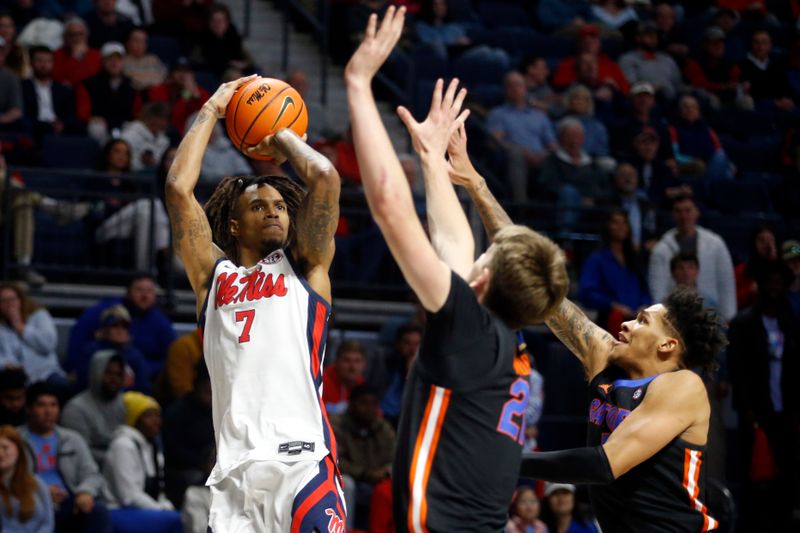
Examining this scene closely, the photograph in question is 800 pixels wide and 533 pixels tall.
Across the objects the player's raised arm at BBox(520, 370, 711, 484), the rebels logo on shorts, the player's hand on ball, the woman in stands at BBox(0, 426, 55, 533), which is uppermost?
the player's hand on ball

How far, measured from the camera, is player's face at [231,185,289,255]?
17.6ft

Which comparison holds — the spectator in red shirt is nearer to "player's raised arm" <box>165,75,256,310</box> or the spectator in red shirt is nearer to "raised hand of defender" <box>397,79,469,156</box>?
"player's raised arm" <box>165,75,256,310</box>

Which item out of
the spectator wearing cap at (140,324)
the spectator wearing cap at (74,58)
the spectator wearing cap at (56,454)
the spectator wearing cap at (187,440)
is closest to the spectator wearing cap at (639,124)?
the spectator wearing cap at (74,58)

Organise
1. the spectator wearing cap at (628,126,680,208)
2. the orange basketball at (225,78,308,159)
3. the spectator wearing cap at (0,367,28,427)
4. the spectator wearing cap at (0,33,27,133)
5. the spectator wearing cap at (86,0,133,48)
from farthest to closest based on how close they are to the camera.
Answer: the spectator wearing cap at (628,126,680,208) < the spectator wearing cap at (86,0,133,48) < the spectator wearing cap at (0,33,27,133) < the spectator wearing cap at (0,367,28,427) < the orange basketball at (225,78,308,159)

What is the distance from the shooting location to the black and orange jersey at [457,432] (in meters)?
3.96

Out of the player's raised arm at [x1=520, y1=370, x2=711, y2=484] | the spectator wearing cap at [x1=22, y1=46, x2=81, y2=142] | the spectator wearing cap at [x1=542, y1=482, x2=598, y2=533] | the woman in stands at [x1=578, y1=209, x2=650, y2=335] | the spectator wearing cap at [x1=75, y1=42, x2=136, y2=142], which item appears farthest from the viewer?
the spectator wearing cap at [x1=75, y1=42, x2=136, y2=142]

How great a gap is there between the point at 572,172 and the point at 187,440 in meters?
5.00

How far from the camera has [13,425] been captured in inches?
383

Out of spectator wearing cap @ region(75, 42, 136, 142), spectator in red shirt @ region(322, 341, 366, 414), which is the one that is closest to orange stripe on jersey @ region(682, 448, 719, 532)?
spectator in red shirt @ region(322, 341, 366, 414)

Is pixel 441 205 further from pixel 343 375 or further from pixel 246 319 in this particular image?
pixel 343 375

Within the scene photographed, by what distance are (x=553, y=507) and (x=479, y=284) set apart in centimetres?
615

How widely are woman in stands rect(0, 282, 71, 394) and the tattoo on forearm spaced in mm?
5486

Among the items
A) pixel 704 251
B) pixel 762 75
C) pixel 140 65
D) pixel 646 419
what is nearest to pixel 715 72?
pixel 762 75

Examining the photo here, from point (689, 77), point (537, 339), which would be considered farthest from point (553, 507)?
point (689, 77)
